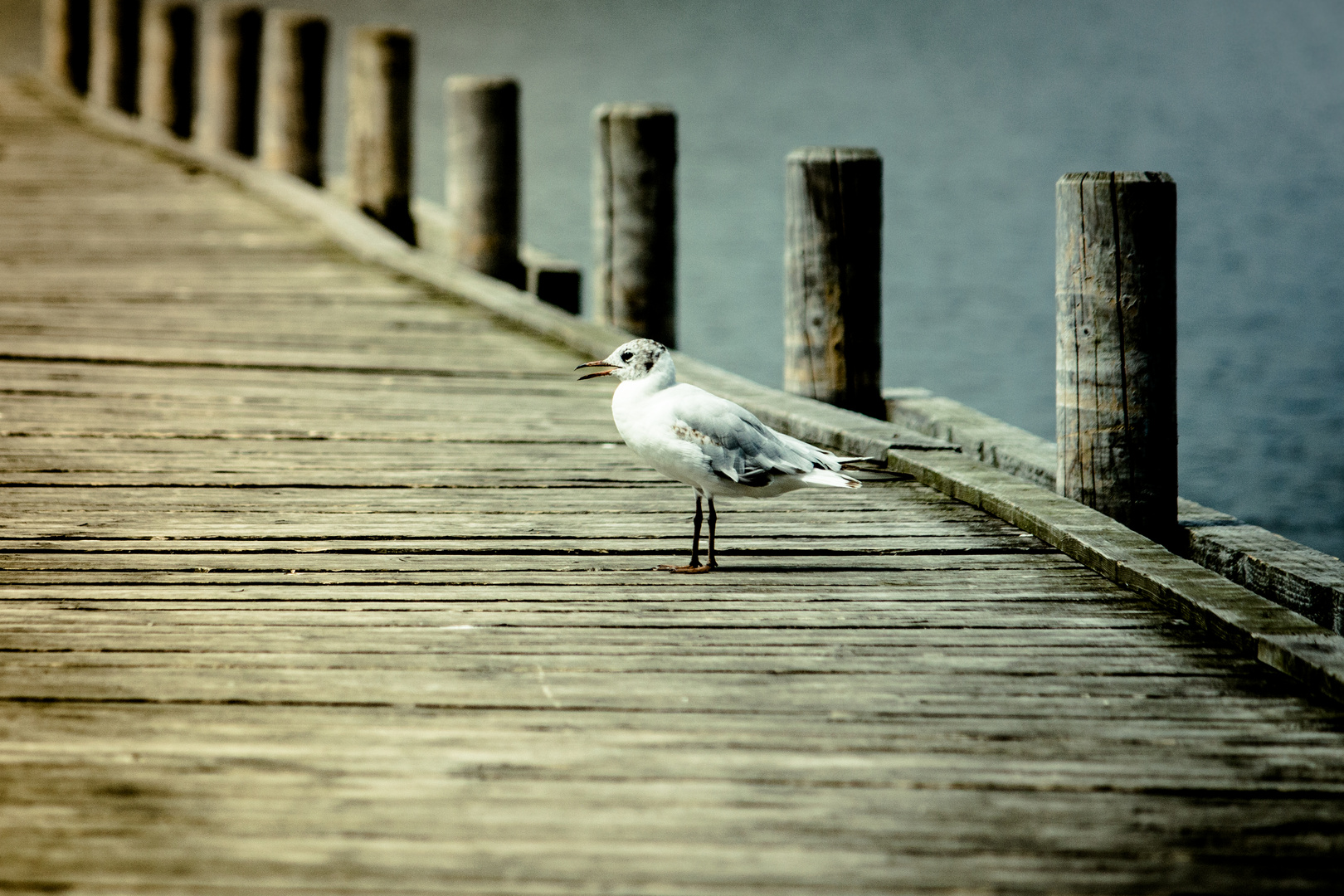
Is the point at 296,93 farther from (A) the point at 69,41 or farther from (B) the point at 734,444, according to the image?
(B) the point at 734,444

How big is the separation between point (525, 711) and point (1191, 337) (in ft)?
55.0

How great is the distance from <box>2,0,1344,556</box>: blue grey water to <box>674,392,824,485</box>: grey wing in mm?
9897

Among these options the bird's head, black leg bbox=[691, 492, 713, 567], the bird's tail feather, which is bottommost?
black leg bbox=[691, 492, 713, 567]

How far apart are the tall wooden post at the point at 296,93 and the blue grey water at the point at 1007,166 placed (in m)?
2.04

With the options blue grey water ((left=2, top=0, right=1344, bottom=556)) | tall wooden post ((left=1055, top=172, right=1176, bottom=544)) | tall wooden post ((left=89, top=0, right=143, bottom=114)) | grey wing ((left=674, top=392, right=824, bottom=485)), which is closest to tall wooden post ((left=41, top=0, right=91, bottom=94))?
tall wooden post ((left=89, top=0, right=143, bottom=114))

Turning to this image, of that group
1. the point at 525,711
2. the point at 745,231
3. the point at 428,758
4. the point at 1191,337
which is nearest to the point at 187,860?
the point at 428,758

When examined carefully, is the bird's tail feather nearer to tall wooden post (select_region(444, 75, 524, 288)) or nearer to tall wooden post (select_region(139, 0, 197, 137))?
tall wooden post (select_region(444, 75, 524, 288))

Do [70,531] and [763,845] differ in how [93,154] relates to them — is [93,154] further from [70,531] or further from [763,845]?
[763,845]

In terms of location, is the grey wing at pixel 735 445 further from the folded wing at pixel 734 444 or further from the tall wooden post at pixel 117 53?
the tall wooden post at pixel 117 53

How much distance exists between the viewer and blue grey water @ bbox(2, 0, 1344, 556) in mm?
16391

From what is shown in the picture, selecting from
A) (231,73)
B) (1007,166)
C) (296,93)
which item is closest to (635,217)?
(296,93)

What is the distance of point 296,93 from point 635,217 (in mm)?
5012

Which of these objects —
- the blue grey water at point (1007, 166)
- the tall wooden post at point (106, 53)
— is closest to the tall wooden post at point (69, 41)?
the tall wooden post at point (106, 53)

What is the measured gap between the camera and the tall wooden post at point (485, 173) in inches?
336
